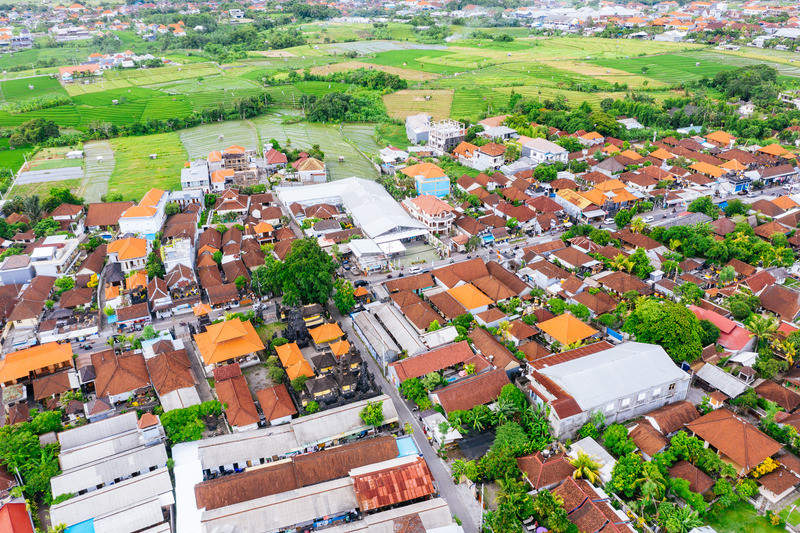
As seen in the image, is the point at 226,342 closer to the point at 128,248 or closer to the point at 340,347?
the point at 340,347

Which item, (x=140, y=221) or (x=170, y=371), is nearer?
(x=170, y=371)

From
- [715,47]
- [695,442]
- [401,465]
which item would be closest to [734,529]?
[695,442]

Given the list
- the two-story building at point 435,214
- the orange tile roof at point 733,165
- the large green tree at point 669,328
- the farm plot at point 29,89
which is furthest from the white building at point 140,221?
the farm plot at point 29,89

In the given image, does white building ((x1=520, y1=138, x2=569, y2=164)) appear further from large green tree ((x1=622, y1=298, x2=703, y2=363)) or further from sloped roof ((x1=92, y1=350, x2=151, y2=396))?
sloped roof ((x1=92, y1=350, x2=151, y2=396))

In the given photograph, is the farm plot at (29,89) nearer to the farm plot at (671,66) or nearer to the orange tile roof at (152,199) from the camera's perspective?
the orange tile roof at (152,199)

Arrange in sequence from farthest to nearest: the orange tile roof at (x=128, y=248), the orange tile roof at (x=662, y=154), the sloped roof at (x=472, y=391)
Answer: the orange tile roof at (x=662, y=154) → the orange tile roof at (x=128, y=248) → the sloped roof at (x=472, y=391)

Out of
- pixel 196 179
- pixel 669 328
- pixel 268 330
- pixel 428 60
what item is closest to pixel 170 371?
pixel 268 330

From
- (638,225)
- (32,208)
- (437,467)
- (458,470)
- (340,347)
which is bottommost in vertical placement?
(437,467)
